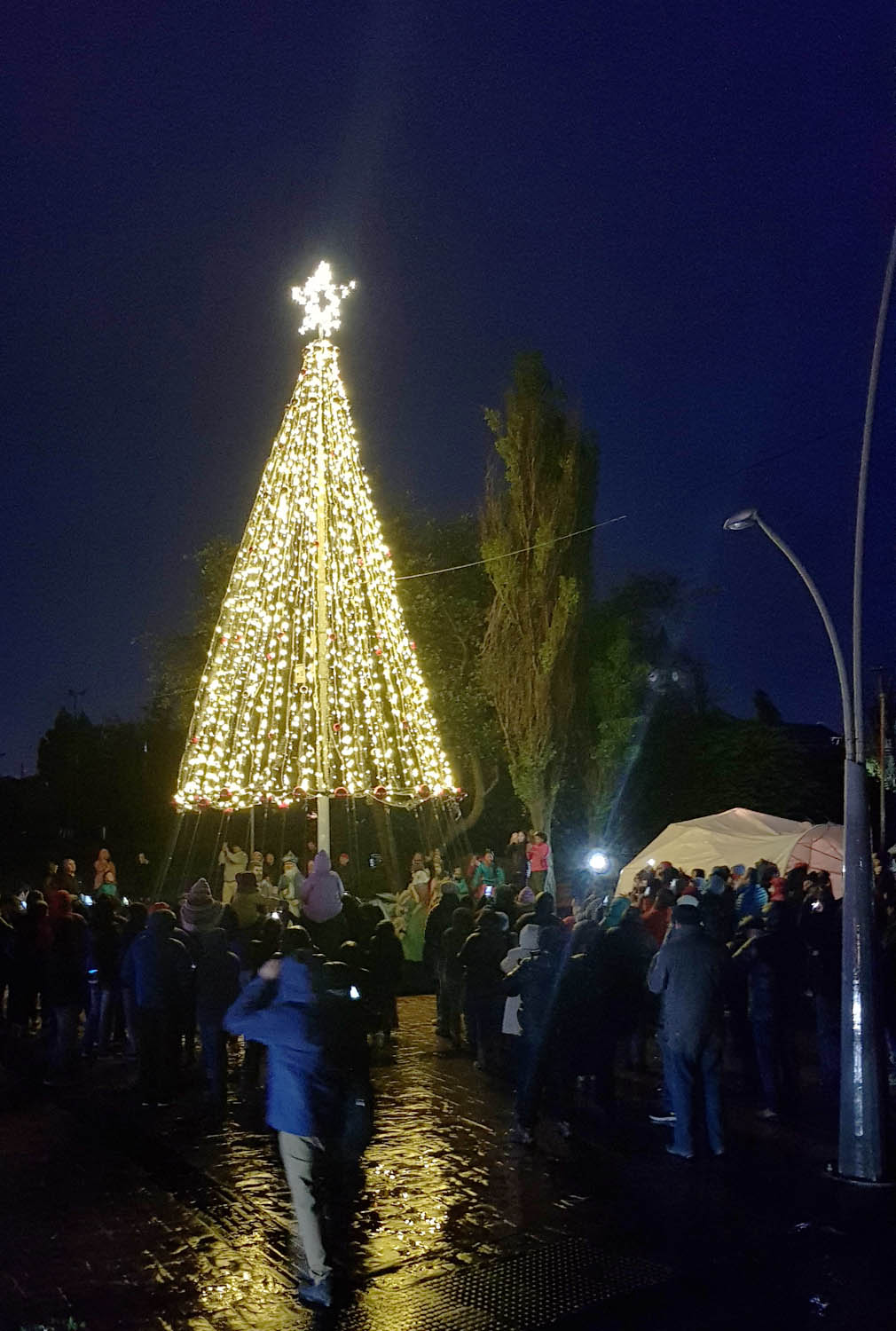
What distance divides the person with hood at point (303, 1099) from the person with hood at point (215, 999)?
4.05m

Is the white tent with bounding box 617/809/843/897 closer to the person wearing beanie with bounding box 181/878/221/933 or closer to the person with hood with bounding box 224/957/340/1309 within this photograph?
the person wearing beanie with bounding box 181/878/221/933

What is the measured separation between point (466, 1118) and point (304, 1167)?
3907 mm

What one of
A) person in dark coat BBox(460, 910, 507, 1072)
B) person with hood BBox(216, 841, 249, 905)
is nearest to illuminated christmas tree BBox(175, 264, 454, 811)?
person with hood BBox(216, 841, 249, 905)

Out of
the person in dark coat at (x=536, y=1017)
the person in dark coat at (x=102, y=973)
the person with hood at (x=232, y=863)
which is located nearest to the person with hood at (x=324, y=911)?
the person in dark coat at (x=102, y=973)

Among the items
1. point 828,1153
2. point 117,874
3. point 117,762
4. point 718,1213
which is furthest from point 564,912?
point 117,762

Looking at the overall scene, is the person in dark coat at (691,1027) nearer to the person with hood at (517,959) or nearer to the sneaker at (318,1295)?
the person with hood at (517,959)

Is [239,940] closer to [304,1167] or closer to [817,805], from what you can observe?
[304,1167]

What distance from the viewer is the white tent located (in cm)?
2200

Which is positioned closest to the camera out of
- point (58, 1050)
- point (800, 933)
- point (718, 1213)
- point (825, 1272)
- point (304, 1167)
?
point (304, 1167)

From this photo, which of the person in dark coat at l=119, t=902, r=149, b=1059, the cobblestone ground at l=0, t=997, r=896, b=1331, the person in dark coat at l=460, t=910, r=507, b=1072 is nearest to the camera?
the cobblestone ground at l=0, t=997, r=896, b=1331

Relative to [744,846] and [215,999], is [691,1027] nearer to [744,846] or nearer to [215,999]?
[215,999]

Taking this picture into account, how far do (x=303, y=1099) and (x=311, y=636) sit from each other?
13.5 m

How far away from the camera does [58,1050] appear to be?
11039 millimetres

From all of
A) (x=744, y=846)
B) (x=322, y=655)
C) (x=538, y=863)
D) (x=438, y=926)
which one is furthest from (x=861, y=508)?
(x=744, y=846)
